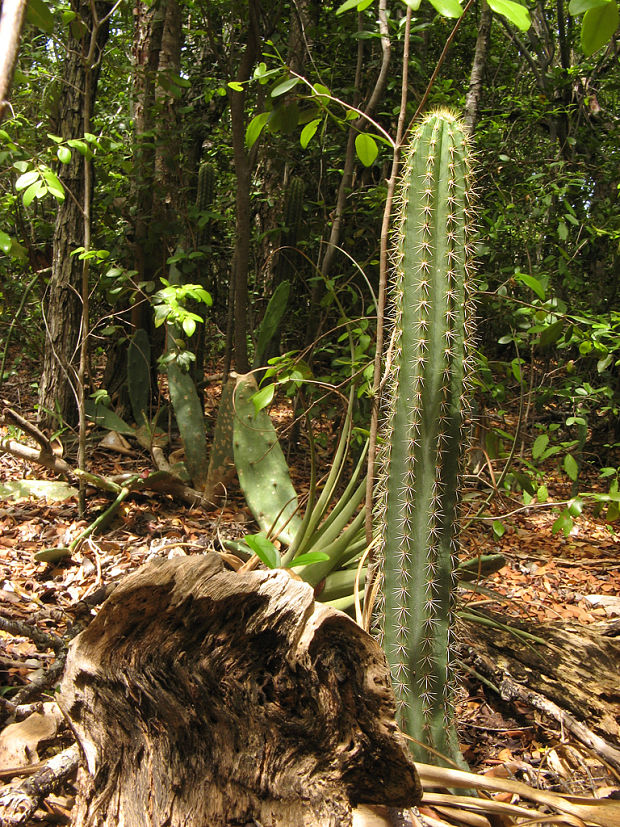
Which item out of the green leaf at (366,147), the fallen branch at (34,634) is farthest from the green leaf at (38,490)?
the green leaf at (366,147)

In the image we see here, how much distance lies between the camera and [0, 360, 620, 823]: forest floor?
178 centimetres

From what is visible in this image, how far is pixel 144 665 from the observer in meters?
1.32

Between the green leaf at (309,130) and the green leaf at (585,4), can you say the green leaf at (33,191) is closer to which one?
the green leaf at (309,130)

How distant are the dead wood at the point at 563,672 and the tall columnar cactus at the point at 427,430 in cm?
56

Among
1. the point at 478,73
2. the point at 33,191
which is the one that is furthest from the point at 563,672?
the point at 478,73

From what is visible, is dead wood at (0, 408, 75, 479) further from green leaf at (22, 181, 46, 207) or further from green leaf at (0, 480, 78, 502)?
green leaf at (22, 181, 46, 207)

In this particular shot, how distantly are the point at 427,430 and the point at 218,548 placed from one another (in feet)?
4.94

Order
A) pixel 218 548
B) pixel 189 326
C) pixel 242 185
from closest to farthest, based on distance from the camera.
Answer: pixel 189 326 < pixel 218 548 < pixel 242 185

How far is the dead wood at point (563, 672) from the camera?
2.02m

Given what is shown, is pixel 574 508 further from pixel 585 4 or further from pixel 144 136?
pixel 144 136

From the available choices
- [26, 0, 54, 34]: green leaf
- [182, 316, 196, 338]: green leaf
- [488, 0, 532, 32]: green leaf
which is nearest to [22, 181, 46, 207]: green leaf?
[26, 0, 54, 34]: green leaf

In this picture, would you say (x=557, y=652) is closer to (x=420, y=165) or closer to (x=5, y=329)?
Result: (x=420, y=165)

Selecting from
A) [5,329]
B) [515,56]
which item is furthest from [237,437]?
[515,56]

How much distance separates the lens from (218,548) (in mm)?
2811
